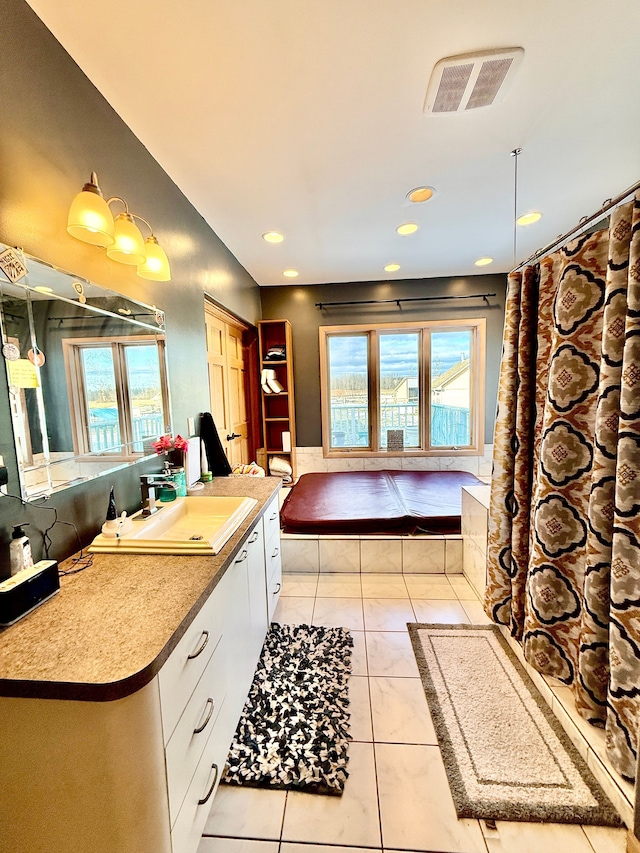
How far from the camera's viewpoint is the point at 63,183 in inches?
47.8

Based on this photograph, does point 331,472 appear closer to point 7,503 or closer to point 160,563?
point 160,563

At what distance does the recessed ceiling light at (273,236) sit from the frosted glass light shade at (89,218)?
1745mm

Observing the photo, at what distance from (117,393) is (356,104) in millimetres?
1640

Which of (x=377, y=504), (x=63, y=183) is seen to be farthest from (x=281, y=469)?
(x=63, y=183)

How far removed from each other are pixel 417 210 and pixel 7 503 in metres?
2.78

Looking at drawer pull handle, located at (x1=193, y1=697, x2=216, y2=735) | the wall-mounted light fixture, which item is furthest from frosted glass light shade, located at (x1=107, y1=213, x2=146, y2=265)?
drawer pull handle, located at (x1=193, y1=697, x2=216, y2=735)

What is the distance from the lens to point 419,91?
57.1 inches

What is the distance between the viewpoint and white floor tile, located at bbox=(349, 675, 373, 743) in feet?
4.66

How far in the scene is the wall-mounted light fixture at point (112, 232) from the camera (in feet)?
3.63

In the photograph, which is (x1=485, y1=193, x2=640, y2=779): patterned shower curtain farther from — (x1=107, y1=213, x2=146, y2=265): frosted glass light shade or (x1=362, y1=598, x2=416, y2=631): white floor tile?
(x1=107, y1=213, x2=146, y2=265): frosted glass light shade

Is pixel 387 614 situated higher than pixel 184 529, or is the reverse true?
pixel 184 529

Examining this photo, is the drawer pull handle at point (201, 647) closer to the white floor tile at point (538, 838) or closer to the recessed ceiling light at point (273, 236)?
the white floor tile at point (538, 838)

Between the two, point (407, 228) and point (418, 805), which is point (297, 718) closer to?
point (418, 805)

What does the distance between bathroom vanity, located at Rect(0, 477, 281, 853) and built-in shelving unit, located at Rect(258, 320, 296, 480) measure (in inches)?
120
